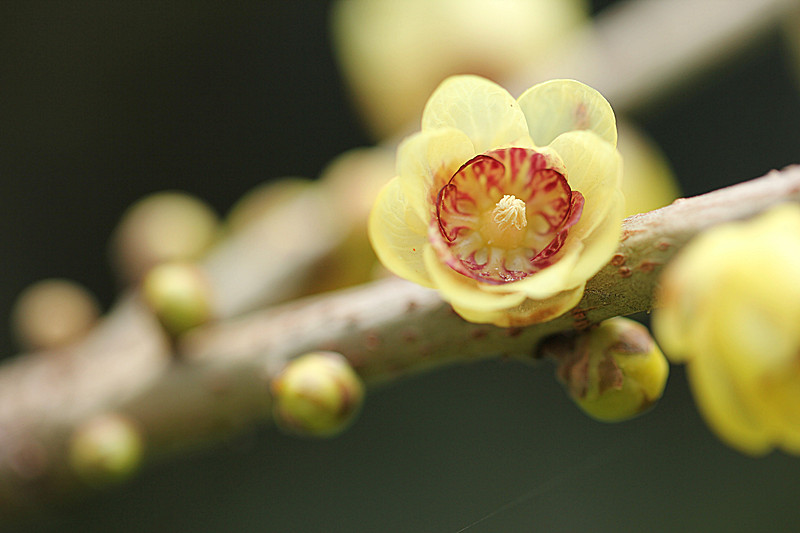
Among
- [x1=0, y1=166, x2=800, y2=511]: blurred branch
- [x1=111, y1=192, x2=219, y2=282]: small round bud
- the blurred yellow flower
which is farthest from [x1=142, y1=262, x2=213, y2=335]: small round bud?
→ the blurred yellow flower

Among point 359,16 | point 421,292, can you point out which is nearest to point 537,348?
point 421,292

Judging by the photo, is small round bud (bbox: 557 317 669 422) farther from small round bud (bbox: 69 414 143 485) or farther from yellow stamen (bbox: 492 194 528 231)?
small round bud (bbox: 69 414 143 485)

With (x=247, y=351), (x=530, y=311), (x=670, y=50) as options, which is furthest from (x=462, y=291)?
(x=670, y=50)

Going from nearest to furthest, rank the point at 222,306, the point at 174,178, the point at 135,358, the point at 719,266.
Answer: the point at 719,266 < the point at 135,358 < the point at 222,306 < the point at 174,178

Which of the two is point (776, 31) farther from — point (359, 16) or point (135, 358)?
point (135, 358)

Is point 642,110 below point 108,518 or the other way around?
the other way around

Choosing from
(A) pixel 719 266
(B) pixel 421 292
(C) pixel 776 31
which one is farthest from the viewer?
(C) pixel 776 31

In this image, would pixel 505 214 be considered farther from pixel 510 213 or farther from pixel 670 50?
pixel 670 50
